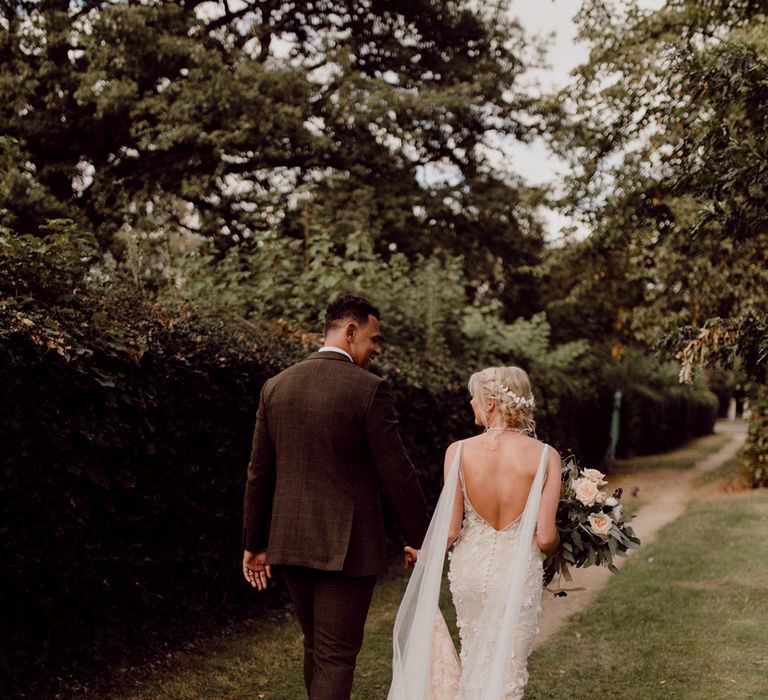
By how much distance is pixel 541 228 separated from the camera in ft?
82.2

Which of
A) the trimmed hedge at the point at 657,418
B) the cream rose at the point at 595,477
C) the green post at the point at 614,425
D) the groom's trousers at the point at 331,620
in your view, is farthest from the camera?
the trimmed hedge at the point at 657,418

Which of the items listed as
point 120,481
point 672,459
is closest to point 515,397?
point 120,481

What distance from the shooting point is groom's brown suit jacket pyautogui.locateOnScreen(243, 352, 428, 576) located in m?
3.88

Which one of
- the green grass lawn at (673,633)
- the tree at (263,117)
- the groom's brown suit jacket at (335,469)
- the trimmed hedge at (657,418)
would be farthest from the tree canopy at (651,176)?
the groom's brown suit jacket at (335,469)

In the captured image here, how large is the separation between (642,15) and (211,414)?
1253 cm

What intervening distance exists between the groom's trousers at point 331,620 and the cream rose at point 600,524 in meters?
1.21

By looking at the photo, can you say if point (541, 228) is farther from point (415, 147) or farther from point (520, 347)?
point (520, 347)

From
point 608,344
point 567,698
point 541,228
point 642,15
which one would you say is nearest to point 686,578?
point 567,698

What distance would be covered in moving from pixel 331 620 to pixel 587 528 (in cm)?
144

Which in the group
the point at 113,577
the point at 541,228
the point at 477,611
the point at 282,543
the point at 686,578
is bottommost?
the point at 686,578

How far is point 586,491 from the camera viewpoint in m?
4.34

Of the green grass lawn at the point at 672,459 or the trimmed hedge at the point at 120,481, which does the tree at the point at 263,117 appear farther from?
the trimmed hedge at the point at 120,481

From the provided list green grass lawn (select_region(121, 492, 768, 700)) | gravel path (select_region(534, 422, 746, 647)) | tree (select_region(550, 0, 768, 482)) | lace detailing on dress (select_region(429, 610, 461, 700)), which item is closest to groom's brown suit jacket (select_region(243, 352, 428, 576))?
lace detailing on dress (select_region(429, 610, 461, 700))

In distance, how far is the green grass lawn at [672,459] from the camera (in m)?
22.9
